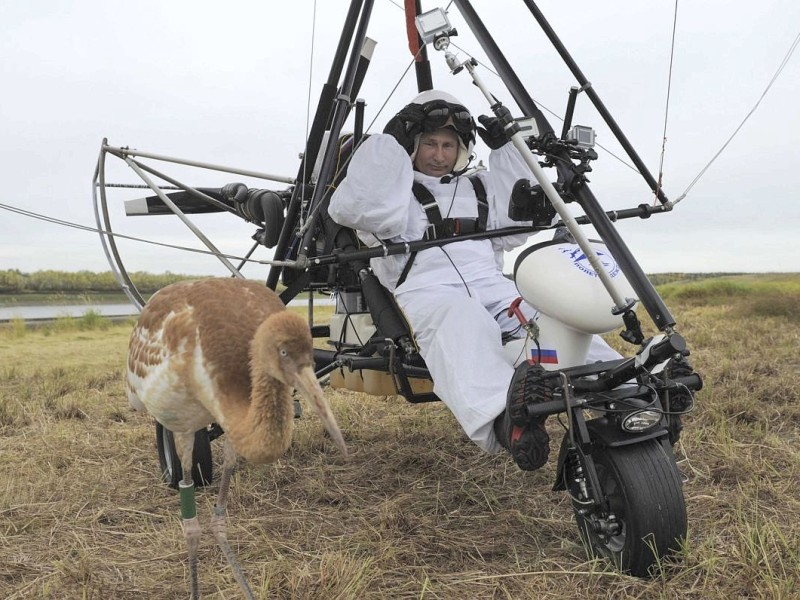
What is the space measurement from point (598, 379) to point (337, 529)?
1.68 metres

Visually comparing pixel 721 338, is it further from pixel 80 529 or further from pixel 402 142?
pixel 80 529

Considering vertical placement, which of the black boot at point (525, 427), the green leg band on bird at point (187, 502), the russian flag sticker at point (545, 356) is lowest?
the green leg band on bird at point (187, 502)

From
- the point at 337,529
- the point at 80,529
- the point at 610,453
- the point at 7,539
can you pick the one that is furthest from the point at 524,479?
the point at 7,539

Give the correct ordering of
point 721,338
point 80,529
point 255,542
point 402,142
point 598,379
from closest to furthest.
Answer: point 598,379
point 255,542
point 80,529
point 402,142
point 721,338

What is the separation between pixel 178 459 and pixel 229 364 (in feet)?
7.11

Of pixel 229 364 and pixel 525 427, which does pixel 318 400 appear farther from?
pixel 525 427

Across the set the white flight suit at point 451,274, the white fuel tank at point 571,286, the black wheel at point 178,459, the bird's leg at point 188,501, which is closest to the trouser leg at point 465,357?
the white flight suit at point 451,274

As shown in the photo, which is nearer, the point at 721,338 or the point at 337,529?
the point at 337,529

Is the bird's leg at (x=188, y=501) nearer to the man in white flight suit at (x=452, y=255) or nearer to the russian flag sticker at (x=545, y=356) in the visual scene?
the man in white flight suit at (x=452, y=255)

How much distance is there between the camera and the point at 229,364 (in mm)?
2396

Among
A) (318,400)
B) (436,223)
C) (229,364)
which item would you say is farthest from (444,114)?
(318,400)

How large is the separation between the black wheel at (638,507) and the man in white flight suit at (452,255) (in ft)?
1.00

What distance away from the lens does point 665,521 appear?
2668mm

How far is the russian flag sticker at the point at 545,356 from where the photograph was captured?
9.86 ft
